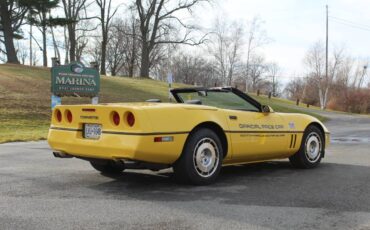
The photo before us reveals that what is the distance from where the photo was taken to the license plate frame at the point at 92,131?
5949mm

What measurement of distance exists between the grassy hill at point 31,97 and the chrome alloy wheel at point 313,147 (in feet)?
29.5

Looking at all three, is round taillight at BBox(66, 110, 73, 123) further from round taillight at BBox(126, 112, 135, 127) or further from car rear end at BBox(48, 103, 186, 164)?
round taillight at BBox(126, 112, 135, 127)

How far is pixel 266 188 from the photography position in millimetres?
6086

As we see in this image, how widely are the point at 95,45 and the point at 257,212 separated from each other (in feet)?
259

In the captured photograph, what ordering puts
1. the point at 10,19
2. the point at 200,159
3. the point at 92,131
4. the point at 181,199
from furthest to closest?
the point at 10,19 < the point at 200,159 < the point at 92,131 < the point at 181,199

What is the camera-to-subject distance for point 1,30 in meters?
38.4

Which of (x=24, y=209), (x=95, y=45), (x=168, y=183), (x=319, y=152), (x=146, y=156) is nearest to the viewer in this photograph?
(x=24, y=209)

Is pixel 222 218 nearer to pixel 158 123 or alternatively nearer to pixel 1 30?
pixel 158 123

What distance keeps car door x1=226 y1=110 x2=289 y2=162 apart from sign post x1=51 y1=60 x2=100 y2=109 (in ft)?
37.0

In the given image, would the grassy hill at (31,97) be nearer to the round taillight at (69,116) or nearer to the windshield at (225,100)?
the round taillight at (69,116)

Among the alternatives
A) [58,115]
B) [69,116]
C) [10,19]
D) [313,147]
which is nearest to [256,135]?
[313,147]

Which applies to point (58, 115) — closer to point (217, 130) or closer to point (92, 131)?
point (92, 131)

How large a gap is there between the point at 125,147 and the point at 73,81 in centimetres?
1263

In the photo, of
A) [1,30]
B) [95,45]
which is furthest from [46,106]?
[95,45]
